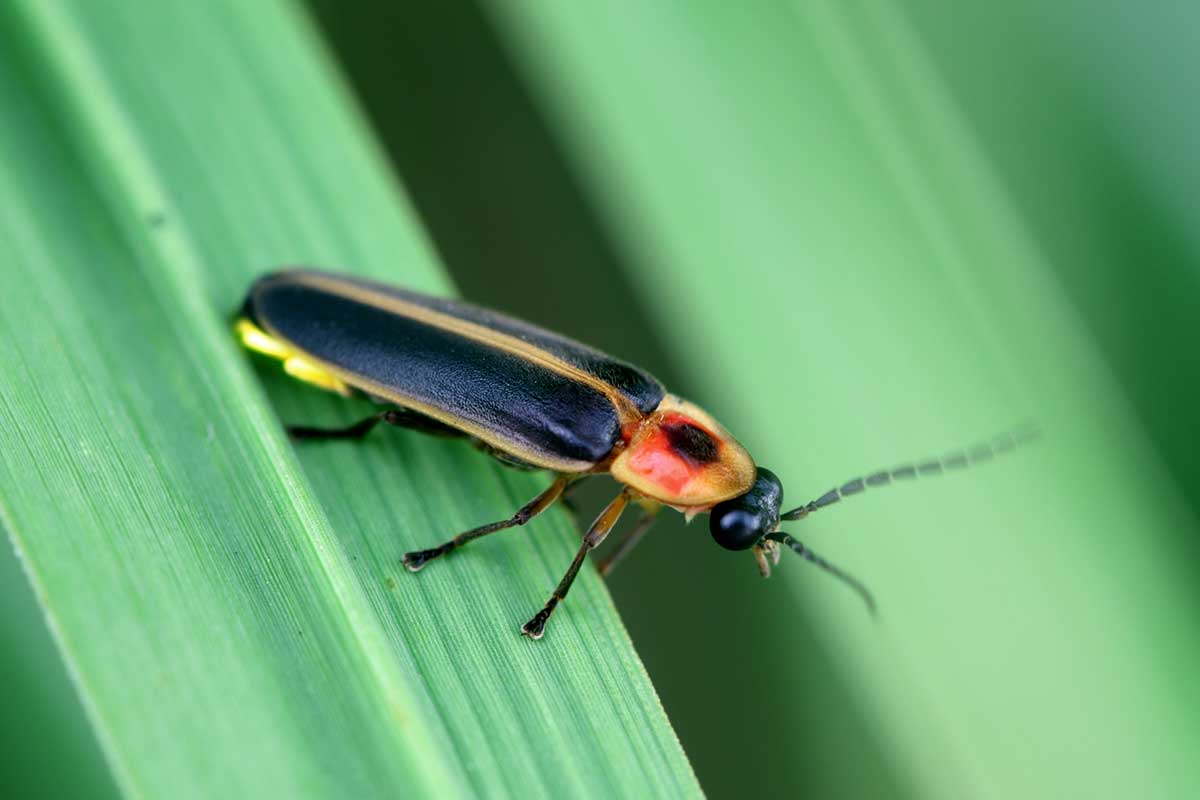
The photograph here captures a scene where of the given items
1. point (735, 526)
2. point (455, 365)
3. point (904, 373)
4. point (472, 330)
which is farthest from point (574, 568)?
point (904, 373)

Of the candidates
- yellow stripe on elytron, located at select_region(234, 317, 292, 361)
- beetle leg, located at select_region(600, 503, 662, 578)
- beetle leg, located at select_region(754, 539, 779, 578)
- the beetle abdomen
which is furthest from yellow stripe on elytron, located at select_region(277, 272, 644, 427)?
beetle leg, located at select_region(754, 539, 779, 578)

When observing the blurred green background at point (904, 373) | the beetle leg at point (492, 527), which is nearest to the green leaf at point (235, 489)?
the beetle leg at point (492, 527)

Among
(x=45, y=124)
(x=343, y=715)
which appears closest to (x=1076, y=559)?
(x=343, y=715)

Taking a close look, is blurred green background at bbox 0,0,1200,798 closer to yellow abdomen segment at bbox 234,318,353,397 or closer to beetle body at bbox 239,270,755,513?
beetle body at bbox 239,270,755,513

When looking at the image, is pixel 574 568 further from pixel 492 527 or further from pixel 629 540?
pixel 629 540

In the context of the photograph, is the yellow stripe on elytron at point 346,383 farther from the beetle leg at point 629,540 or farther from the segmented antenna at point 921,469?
the segmented antenna at point 921,469
